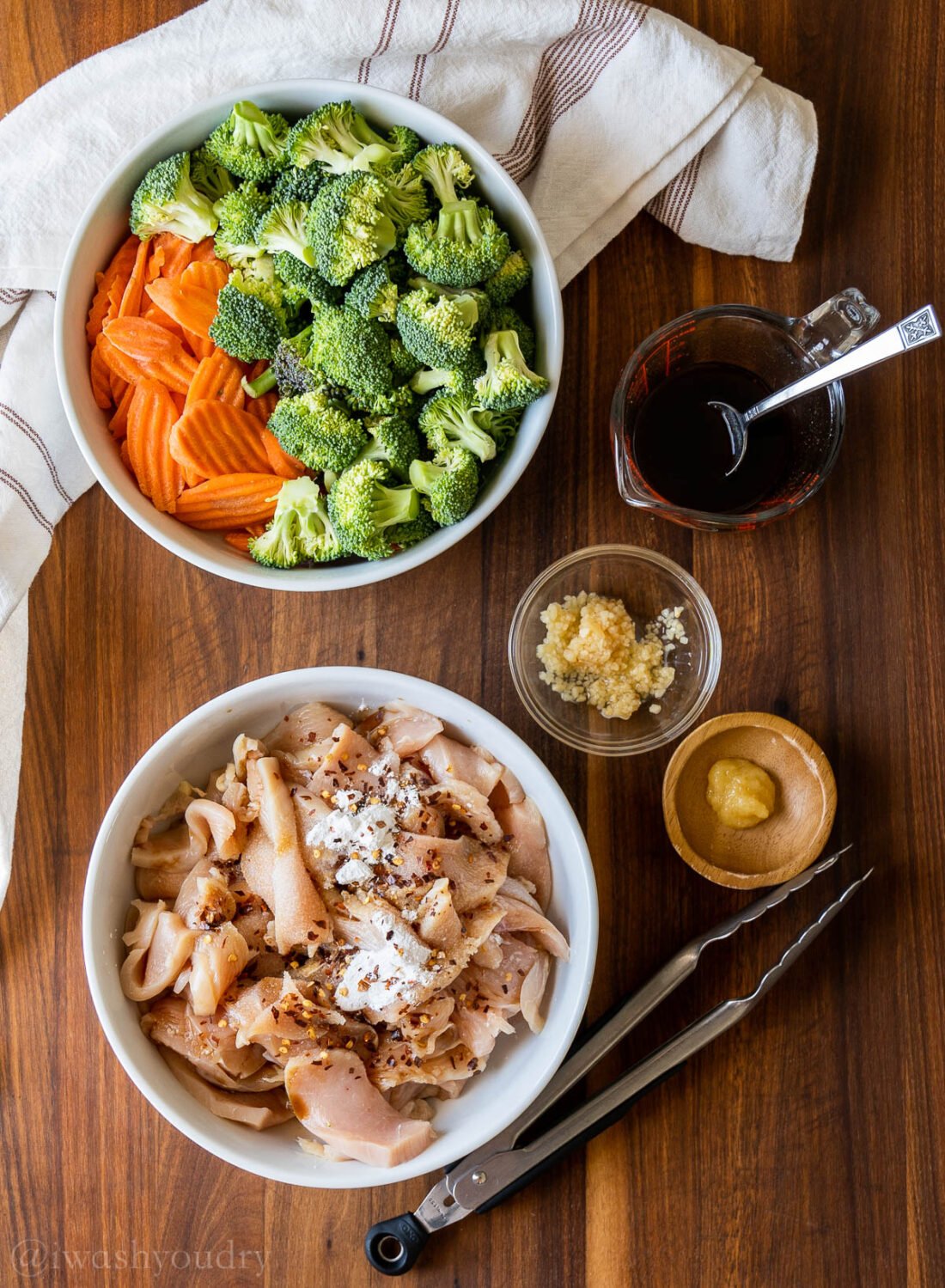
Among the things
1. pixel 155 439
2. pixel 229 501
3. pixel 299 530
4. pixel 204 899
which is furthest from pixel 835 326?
pixel 204 899

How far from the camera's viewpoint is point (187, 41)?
1.87 m

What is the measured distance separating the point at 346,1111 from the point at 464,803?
0.55 metres

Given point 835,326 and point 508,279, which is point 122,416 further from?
point 835,326

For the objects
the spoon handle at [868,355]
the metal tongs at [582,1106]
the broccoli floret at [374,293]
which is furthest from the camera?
the metal tongs at [582,1106]

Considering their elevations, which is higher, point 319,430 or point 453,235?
point 453,235

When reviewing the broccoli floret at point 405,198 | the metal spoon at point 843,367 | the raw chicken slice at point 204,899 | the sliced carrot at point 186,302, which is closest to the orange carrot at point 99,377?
the sliced carrot at point 186,302

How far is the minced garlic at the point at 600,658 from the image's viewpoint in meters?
1.94

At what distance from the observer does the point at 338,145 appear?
5.63ft

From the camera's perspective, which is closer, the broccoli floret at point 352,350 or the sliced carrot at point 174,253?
the broccoli floret at point 352,350

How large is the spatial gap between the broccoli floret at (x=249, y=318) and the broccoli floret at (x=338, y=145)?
0.21m

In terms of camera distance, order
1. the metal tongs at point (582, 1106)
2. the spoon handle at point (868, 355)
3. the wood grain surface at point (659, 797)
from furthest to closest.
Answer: the wood grain surface at point (659, 797) → the metal tongs at point (582, 1106) → the spoon handle at point (868, 355)

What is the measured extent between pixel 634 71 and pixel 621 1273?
7.77 feet

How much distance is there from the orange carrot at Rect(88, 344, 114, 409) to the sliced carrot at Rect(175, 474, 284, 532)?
236 millimetres

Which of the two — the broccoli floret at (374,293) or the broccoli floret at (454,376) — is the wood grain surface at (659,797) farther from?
the broccoli floret at (374,293)
